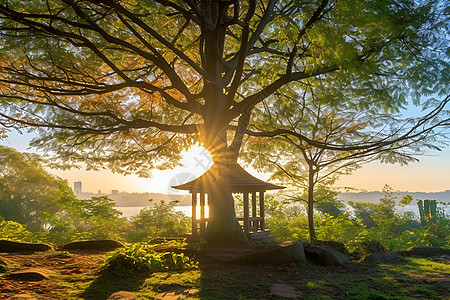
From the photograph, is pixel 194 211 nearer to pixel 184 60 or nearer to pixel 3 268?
pixel 184 60

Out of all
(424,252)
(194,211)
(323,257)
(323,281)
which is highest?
(194,211)

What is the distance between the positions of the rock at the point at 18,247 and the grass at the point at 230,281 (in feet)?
2.83

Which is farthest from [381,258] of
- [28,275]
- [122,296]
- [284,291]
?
[28,275]

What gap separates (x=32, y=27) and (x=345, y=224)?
1409 centimetres

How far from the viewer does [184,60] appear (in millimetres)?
8055

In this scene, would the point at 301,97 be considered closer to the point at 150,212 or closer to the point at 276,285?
the point at 276,285

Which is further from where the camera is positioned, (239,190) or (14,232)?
(14,232)

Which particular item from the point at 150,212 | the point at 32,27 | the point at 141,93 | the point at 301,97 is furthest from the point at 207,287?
the point at 150,212

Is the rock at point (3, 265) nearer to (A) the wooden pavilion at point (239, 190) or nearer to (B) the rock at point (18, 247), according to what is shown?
(B) the rock at point (18, 247)

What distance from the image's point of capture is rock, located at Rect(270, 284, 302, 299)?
4387 millimetres

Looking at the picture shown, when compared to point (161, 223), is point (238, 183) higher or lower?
higher

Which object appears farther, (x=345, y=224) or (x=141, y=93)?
(x=345, y=224)

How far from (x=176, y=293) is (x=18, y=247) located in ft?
18.5

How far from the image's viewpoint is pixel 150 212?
18.4 m
